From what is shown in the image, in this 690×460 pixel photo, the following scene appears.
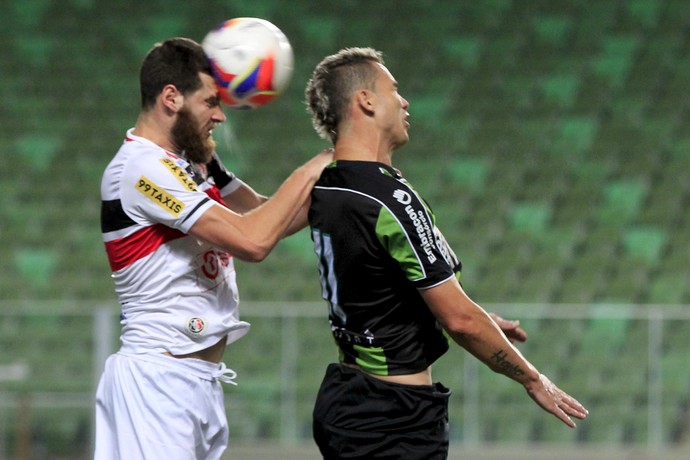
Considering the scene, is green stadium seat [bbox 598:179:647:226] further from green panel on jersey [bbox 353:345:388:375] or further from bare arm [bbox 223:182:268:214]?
green panel on jersey [bbox 353:345:388:375]

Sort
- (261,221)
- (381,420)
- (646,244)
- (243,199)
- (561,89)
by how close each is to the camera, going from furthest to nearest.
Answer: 1. (561,89)
2. (646,244)
3. (243,199)
4. (261,221)
5. (381,420)

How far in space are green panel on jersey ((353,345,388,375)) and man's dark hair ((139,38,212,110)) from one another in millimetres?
894

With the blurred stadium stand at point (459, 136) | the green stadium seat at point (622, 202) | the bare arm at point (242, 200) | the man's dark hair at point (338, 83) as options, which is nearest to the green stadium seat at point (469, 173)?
the blurred stadium stand at point (459, 136)

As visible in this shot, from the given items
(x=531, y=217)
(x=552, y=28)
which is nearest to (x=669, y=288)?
(x=531, y=217)

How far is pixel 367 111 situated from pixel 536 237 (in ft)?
21.8

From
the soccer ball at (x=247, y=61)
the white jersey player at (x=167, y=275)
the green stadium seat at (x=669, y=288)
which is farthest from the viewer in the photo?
the green stadium seat at (x=669, y=288)

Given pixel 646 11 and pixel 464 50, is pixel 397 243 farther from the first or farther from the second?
pixel 646 11

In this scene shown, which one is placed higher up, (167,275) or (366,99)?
(366,99)

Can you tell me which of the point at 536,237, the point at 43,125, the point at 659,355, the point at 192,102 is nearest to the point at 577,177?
the point at 536,237

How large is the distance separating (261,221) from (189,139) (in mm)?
395

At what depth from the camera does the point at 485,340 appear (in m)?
2.71

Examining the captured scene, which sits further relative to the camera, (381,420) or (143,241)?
(143,241)

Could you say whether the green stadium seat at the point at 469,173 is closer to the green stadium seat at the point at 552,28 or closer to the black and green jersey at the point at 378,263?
the green stadium seat at the point at 552,28

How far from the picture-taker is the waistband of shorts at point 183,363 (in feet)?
10.1
